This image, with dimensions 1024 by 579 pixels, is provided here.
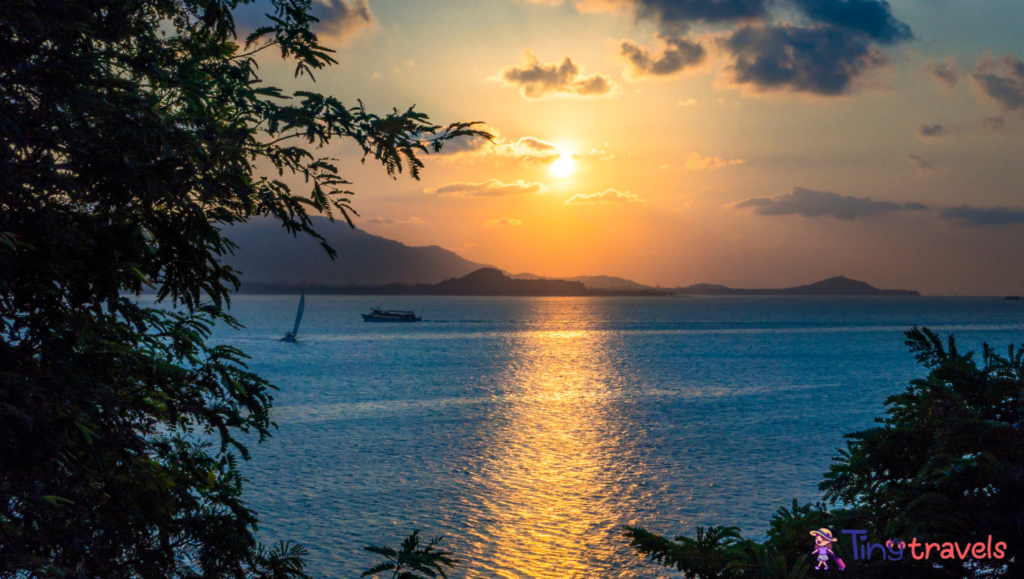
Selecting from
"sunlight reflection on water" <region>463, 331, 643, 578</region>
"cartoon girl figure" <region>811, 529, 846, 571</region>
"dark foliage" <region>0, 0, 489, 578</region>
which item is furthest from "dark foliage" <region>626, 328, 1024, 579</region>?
"sunlight reflection on water" <region>463, 331, 643, 578</region>

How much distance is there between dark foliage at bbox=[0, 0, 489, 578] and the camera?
4410 mm

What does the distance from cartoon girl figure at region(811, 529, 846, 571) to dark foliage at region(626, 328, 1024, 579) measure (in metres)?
0.05

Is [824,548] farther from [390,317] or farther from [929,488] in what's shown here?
[390,317]

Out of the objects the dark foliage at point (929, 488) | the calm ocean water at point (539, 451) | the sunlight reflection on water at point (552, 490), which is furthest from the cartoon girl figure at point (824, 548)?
the calm ocean water at point (539, 451)

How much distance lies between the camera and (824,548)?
3.92 meters

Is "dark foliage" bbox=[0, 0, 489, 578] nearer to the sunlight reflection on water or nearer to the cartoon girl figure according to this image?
the cartoon girl figure

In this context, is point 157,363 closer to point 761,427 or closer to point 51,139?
point 51,139

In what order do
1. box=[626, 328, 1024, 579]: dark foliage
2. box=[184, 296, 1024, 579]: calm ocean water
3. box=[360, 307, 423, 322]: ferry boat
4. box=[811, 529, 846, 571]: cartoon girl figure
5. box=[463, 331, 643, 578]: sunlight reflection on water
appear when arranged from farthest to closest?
box=[360, 307, 423, 322]: ferry boat, box=[184, 296, 1024, 579]: calm ocean water, box=[463, 331, 643, 578]: sunlight reflection on water, box=[811, 529, 846, 571]: cartoon girl figure, box=[626, 328, 1024, 579]: dark foliage

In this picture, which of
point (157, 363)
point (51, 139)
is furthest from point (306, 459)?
point (51, 139)

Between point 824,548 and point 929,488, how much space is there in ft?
2.27

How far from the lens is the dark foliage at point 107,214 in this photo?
4410mm

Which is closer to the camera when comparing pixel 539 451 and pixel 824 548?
pixel 824 548

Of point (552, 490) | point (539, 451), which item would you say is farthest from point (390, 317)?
point (552, 490)

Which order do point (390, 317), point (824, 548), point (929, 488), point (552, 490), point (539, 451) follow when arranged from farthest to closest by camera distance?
1. point (390, 317)
2. point (539, 451)
3. point (552, 490)
4. point (824, 548)
5. point (929, 488)
